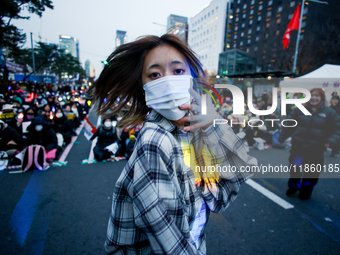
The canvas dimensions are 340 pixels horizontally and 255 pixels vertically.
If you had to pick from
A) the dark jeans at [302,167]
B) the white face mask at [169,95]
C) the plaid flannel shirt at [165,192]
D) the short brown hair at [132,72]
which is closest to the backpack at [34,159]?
the short brown hair at [132,72]

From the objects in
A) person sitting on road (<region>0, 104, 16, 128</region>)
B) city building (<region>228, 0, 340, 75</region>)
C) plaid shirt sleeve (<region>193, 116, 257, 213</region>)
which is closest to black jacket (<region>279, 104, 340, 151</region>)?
plaid shirt sleeve (<region>193, 116, 257, 213</region>)

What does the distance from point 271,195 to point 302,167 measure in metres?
0.83

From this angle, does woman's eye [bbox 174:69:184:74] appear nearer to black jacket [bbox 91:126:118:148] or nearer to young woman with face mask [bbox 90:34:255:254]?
young woman with face mask [bbox 90:34:255:254]

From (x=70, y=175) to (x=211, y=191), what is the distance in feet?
15.5

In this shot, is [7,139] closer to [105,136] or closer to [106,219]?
[105,136]

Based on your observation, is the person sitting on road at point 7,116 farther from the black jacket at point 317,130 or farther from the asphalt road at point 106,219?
the black jacket at point 317,130

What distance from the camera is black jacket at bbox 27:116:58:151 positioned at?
5910mm

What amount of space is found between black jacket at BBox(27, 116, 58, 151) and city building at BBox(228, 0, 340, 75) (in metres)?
26.4

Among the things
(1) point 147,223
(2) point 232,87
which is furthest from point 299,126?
(1) point 147,223

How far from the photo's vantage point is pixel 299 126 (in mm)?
3150

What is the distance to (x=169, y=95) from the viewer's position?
1.10 meters

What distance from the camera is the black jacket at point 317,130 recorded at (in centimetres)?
293

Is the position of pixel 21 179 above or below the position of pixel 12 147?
→ below

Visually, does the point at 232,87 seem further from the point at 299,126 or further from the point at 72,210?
the point at 72,210
